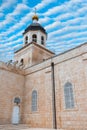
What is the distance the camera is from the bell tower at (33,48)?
19.3 meters

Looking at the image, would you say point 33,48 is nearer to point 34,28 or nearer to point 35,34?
point 35,34

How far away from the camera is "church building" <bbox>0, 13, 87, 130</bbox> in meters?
10.9

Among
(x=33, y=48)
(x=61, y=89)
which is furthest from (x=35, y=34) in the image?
(x=61, y=89)

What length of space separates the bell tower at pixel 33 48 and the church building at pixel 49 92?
125cm

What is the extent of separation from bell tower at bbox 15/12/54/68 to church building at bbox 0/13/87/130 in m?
1.25

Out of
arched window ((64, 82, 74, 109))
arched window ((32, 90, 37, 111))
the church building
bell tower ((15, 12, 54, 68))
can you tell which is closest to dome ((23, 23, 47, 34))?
bell tower ((15, 12, 54, 68))

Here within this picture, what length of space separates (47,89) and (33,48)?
765cm

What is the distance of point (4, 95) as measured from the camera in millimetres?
14234

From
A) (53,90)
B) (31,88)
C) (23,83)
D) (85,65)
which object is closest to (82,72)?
(85,65)

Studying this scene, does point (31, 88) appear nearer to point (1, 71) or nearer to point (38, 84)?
point (38, 84)

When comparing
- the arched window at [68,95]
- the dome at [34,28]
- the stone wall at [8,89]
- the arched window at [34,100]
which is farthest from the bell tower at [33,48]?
the arched window at [68,95]

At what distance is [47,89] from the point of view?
1328cm

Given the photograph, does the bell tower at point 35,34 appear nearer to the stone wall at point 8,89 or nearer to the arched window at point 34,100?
the stone wall at point 8,89

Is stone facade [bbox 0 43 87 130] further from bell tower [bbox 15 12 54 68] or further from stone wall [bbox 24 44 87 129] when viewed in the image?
bell tower [bbox 15 12 54 68]
